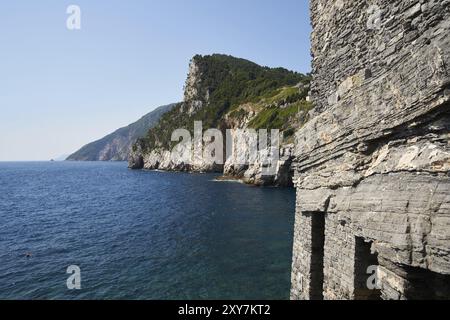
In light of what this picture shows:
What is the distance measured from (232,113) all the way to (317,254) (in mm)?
107836

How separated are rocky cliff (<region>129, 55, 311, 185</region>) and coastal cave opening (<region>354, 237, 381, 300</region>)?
62.6 m

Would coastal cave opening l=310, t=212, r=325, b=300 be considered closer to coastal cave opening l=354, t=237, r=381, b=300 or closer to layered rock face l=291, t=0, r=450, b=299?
layered rock face l=291, t=0, r=450, b=299

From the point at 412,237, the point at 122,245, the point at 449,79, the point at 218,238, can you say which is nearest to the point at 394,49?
the point at 449,79

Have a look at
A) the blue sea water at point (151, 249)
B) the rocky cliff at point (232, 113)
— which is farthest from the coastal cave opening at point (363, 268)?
the rocky cliff at point (232, 113)

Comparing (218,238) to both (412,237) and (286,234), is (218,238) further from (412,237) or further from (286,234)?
(412,237)

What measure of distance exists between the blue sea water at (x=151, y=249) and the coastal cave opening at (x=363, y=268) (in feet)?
38.0

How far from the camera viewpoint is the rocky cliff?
80812mm

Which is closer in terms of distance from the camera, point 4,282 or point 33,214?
point 4,282

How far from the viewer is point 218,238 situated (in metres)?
33.1

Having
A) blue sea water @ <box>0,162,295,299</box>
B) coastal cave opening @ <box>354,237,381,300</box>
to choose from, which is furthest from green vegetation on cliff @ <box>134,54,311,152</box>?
coastal cave opening @ <box>354,237,381,300</box>

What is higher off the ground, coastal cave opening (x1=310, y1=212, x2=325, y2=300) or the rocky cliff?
the rocky cliff

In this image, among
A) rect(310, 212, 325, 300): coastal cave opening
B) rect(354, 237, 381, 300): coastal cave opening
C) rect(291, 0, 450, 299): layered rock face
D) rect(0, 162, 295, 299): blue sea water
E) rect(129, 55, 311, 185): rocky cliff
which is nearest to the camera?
rect(291, 0, 450, 299): layered rock face
